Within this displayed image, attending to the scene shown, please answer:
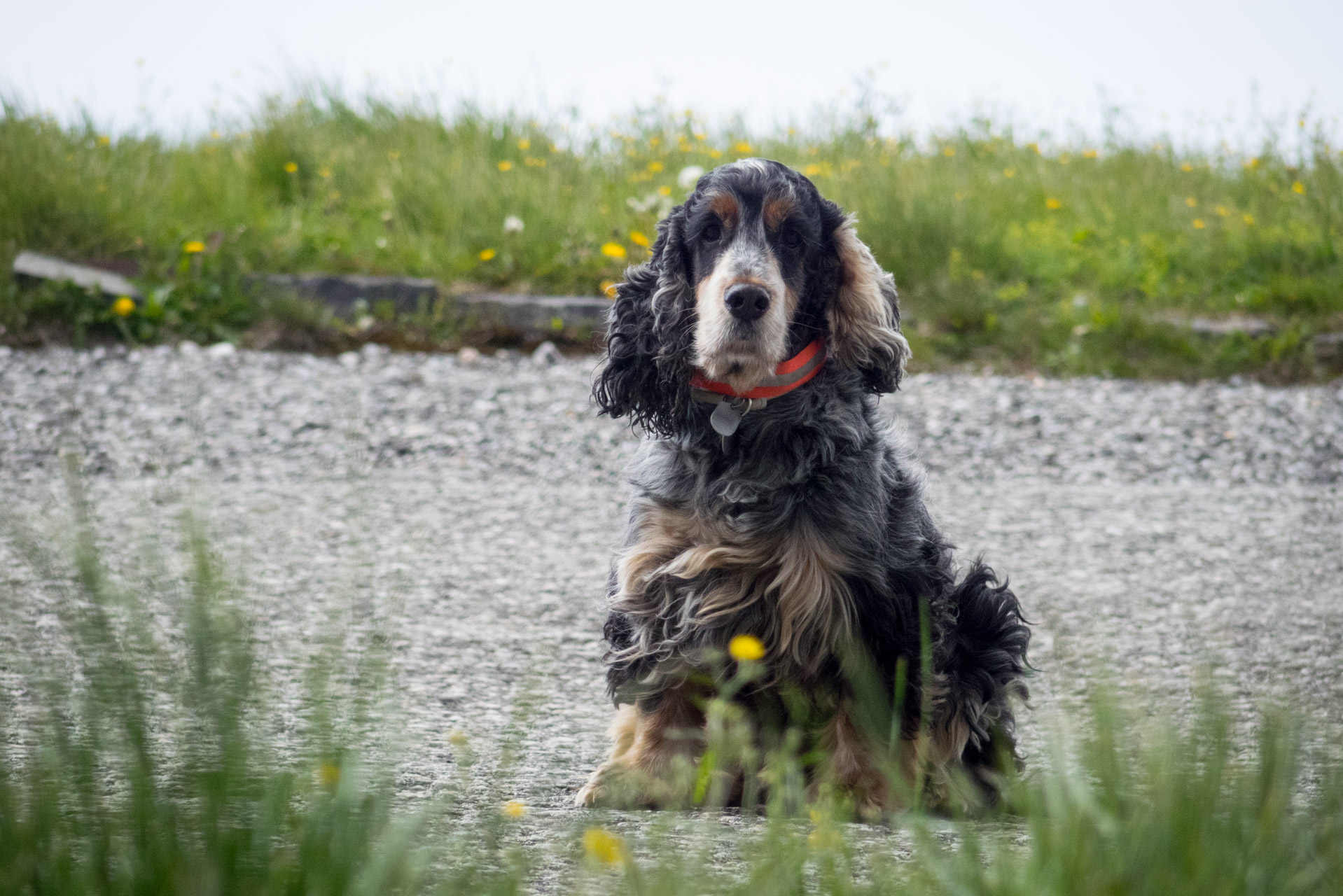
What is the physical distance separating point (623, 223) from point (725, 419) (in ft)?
24.9

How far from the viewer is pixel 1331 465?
720 centimetres

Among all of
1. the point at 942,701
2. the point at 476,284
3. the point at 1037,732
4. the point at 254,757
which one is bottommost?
the point at 1037,732

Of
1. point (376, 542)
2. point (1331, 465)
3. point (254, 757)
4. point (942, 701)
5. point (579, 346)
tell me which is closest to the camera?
point (254, 757)

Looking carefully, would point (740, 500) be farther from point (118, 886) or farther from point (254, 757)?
point (118, 886)

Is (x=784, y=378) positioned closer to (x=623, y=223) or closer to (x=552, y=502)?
(x=552, y=502)

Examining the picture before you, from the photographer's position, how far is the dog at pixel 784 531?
276 centimetres

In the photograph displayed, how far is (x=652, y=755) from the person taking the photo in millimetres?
2828

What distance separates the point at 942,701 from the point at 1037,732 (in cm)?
102

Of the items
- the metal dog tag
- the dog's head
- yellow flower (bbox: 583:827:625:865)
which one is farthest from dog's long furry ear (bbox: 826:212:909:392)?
yellow flower (bbox: 583:827:625:865)

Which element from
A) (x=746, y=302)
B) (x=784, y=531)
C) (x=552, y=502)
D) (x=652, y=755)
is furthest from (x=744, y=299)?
(x=552, y=502)

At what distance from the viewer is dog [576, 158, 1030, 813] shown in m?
2.76

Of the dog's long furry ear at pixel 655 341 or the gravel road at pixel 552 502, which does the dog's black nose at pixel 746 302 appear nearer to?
the dog's long furry ear at pixel 655 341

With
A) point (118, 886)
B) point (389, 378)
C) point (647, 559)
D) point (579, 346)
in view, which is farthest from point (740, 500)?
point (579, 346)

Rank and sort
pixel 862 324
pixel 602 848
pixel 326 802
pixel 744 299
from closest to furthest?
pixel 602 848, pixel 326 802, pixel 744 299, pixel 862 324
